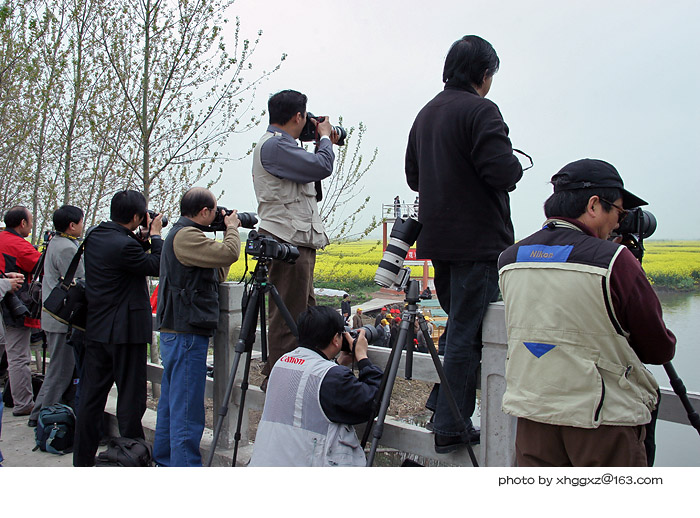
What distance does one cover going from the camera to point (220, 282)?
A: 3844 millimetres

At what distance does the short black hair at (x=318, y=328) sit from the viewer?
8.56ft

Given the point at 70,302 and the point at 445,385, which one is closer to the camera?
the point at 445,385

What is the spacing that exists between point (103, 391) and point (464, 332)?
263 cm

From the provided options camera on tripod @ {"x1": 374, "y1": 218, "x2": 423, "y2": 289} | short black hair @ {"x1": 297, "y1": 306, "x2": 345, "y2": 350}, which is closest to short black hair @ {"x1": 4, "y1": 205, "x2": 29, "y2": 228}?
short black hair @ {"x1": 297, "y1": 306, "x2": 345, "y2": 350}

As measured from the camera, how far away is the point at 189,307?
11.4 ft

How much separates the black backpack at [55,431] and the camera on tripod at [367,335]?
9.15 ft

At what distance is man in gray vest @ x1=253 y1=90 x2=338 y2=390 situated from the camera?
3.26 meters

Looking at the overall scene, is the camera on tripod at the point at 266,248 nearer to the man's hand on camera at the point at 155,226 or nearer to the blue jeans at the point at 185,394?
the blue jeans at the point at 185,394

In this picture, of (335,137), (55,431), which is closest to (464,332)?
(335,137)

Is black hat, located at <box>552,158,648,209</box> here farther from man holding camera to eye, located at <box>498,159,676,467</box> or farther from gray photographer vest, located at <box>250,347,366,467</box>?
gray photographer vest, located at <box>250,347,366,467</box>

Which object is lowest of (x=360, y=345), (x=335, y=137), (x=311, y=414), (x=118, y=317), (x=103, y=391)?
(x=103, y=391)

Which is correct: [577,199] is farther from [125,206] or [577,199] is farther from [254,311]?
[125,206]

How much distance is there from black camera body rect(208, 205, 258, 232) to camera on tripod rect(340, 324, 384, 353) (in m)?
1.12

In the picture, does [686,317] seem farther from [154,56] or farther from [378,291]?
[154,56]
